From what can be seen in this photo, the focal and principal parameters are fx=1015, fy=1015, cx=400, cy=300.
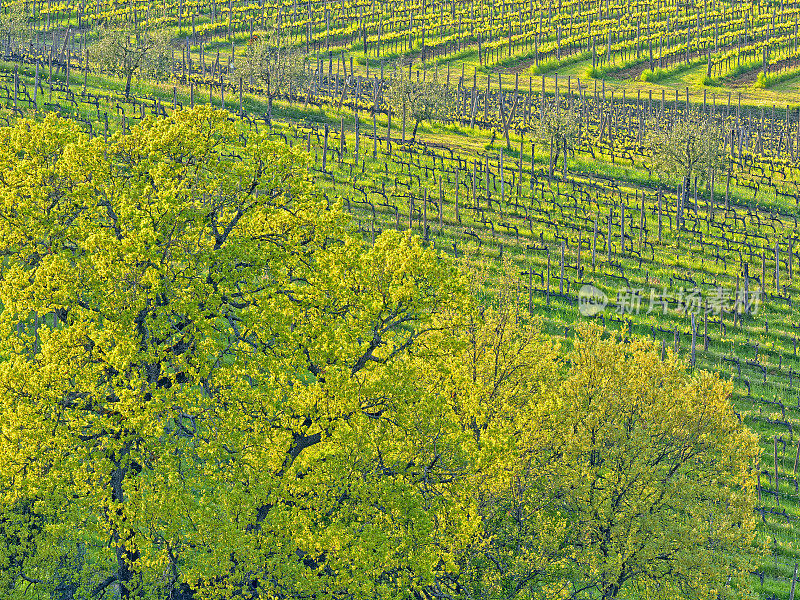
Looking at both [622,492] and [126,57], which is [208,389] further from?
[126,57]

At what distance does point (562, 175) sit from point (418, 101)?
50.9 feet

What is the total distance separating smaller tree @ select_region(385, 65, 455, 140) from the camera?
87.1 meters

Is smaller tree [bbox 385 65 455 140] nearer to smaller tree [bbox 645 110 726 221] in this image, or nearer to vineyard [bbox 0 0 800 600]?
vineyard [bbox 0 0 800 600]

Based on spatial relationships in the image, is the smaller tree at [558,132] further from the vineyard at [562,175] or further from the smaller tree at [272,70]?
the smaller tree at [272,70]

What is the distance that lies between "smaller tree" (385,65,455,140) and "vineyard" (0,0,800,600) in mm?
246

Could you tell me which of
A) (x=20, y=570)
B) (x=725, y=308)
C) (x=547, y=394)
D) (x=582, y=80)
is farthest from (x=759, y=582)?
(x=582, y=80)

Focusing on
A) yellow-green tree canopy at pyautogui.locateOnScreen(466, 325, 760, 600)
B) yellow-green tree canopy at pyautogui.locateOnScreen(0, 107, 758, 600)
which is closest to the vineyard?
yellow-green tree canopy at pyautogui.locateOnScreen(466, 325, 760, 600)

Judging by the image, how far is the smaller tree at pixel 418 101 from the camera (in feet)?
286

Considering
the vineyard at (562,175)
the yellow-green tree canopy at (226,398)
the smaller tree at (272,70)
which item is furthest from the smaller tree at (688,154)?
the yellow-green tree canopy at (226,398)

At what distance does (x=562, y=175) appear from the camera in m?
80.3

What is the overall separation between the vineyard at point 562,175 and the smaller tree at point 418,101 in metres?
0.25

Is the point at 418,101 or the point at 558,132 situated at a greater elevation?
the point at 418,101

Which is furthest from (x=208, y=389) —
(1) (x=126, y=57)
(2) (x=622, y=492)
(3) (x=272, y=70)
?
(3) (x=272, y=70)

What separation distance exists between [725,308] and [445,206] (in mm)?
19665
